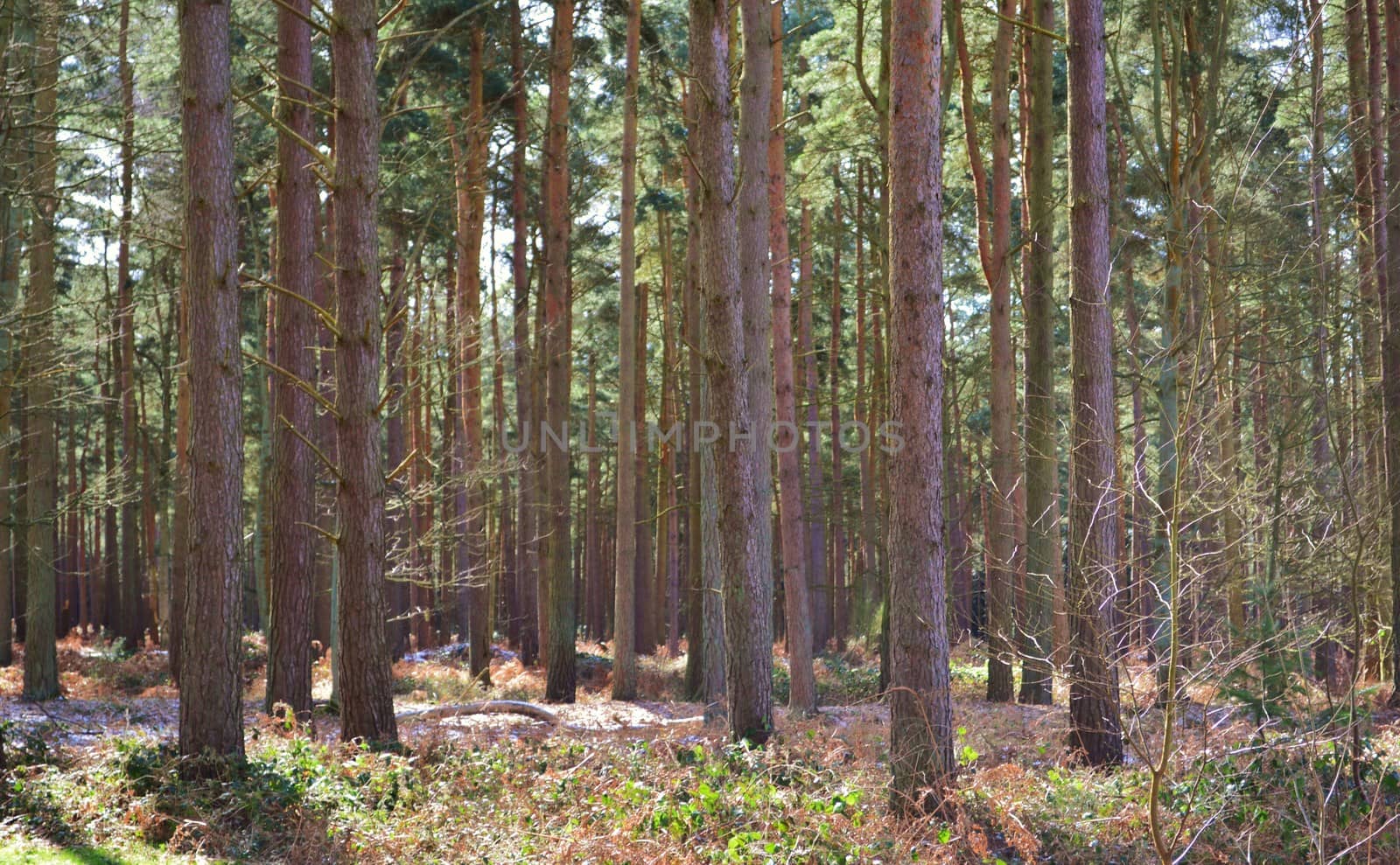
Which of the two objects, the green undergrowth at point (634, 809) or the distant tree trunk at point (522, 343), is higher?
the distant tree trunk at point (522, 343)

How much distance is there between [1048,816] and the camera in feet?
22.3

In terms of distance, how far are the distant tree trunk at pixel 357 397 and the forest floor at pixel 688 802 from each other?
1.89 feet

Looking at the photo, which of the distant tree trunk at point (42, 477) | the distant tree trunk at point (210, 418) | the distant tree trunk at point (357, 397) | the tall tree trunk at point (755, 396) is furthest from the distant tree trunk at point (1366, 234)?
the distant tree trunk at point (42, 477)

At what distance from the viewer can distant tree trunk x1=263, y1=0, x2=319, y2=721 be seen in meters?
10.2

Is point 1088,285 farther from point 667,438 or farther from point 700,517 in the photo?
point 667,438

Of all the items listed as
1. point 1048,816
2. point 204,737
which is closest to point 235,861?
point 204,737

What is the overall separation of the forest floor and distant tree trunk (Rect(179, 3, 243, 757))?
18.2 inches

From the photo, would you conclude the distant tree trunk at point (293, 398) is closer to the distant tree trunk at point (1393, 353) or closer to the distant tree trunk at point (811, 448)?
the distant tree trunk at point (811, 448)

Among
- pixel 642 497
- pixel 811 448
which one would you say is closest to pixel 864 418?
pixel 811 448

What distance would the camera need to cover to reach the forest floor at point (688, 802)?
5.95m

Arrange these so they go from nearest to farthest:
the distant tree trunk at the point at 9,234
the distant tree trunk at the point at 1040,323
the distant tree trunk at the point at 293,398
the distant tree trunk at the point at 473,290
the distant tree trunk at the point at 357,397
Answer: the distant tree trunk at the point at 357,397 < the distant tree trunk at the point at 9,234 < the distant tree trunk at the point at 293,398 < the distant tree trunk at the point at 1040,323 < the distant tree trunk at the point at 473,290

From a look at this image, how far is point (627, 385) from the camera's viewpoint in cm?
1396

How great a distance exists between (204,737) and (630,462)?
318 inches

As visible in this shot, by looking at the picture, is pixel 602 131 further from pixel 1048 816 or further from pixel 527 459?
pixel 1048 816
